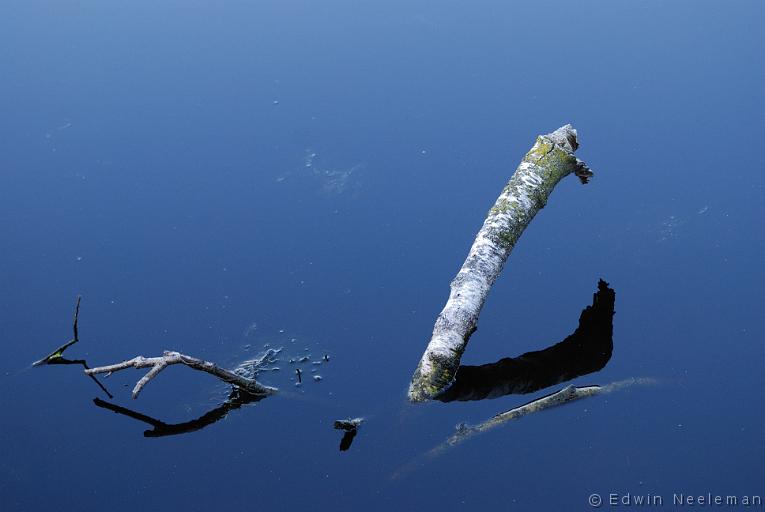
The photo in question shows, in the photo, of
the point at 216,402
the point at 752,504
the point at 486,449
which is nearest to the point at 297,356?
the point at 216,402

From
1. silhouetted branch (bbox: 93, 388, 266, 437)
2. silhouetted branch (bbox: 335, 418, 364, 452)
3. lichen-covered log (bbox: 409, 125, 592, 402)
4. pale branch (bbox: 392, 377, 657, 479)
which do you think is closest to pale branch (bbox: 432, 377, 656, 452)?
pale branch (bbox: 392, 377, 657, 479)

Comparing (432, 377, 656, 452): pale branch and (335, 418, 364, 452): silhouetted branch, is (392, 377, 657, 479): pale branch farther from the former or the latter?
(335, 418, 364, 452): silhouetted branch

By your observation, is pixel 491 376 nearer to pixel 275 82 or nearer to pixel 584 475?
pixel 584 475

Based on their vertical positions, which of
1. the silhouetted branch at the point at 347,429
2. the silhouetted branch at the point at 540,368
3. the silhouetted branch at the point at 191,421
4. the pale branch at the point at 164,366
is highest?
the pale branch at the point at 164,366

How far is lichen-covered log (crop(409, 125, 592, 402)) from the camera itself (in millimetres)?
5633

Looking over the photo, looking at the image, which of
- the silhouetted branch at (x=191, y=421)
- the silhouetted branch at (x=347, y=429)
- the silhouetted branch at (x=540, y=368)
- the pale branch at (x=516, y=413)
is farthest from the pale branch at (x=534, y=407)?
the silhouetted branch at (x=191, y=421)

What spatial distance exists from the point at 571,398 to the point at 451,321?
1.02 m

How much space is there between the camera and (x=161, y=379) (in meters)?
6.05

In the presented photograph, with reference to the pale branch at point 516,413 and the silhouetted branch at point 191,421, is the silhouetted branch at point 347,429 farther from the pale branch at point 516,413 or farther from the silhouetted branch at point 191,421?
the silhouetted branch at point 191,421

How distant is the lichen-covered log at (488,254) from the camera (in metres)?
5.63

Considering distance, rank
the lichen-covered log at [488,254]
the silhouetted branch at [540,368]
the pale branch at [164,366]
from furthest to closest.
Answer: the silhouetted branch at [540,368] → the lichen-covered log at [488,254] → the pale branch at [164,366]

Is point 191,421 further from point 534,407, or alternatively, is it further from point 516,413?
point 534,407

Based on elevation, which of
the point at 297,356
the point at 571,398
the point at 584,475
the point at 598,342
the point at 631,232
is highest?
the point at 631,232

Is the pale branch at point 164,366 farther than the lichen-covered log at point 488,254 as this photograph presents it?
No
